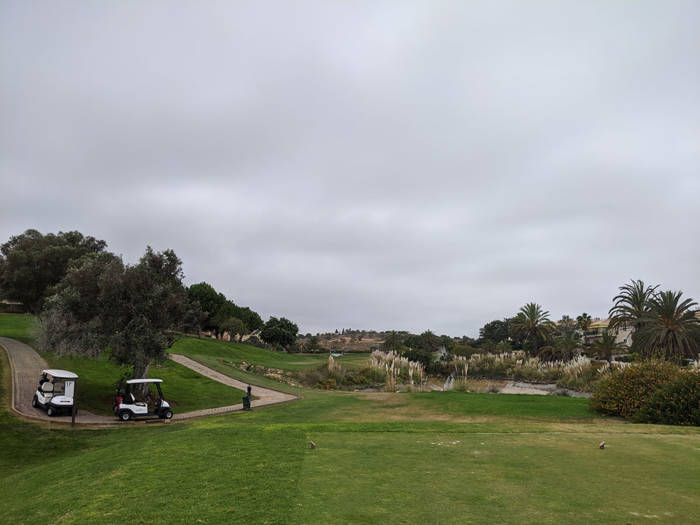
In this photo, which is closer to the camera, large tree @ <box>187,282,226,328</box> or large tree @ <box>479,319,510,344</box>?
Answer: large tree @ <box>187,282,226,328</box>

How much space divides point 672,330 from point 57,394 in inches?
1621

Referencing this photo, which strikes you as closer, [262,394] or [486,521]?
[486,521]

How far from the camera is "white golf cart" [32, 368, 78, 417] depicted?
20906 mm

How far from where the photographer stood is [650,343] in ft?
111

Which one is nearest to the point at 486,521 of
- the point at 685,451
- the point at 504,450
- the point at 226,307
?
the point at 504,450

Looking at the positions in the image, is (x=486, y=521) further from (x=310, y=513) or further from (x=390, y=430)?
(x=390, y=430)

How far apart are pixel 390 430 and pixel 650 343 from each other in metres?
28.7

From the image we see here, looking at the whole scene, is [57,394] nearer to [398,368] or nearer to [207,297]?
[398,368]

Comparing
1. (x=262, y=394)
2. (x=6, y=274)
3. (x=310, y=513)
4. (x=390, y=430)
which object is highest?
(x=6, y=274)

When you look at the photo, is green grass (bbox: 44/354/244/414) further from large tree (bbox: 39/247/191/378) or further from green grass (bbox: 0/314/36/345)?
green grass (bbox: 0/314/36/345)

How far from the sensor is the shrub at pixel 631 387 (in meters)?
19.6

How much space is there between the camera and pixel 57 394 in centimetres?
2148

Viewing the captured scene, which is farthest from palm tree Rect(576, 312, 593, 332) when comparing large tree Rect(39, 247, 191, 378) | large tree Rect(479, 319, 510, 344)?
large tree Rect(39, 247, 191, 378)

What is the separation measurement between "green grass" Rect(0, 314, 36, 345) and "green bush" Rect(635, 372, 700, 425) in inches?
1695
